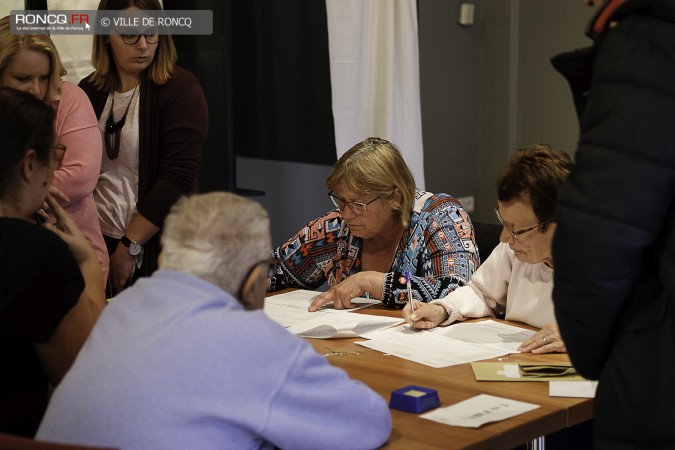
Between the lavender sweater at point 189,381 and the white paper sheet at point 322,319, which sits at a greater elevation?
the lavender sweater at point 189,381

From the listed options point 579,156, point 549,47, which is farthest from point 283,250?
point 549,47

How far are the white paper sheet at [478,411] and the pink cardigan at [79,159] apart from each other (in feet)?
5.40

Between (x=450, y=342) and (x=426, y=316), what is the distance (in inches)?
6.4

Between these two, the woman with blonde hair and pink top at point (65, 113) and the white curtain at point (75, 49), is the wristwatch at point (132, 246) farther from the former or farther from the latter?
the white curtain at point (75, 49)

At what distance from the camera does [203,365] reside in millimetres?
1582

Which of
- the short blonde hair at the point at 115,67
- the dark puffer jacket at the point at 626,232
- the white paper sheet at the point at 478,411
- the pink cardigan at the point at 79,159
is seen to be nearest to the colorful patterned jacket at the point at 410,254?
the pink cardigan at the point at 79,159

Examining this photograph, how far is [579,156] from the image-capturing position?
1.66 m

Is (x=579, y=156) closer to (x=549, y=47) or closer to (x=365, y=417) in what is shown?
(x=365, y=417)

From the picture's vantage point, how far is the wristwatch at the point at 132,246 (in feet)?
12.2

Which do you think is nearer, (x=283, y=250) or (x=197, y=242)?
Result: (x=197, y=242)

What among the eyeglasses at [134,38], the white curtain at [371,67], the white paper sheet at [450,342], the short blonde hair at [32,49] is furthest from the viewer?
the white curtain at [371,67]

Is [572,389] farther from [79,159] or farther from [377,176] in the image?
[79,159]

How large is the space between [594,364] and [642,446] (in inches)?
6.4

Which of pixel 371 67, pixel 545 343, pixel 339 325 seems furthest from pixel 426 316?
pixel 371 67
